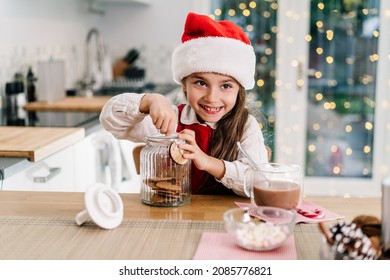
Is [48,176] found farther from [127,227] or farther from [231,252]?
[231,252]

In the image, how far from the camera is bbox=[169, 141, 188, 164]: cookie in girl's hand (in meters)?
1.28

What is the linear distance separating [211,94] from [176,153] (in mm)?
308

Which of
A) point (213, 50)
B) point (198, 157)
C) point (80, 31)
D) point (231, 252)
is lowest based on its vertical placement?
point (231, 252)

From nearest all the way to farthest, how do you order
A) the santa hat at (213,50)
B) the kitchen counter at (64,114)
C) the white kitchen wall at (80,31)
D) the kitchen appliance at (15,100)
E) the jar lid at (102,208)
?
the jar lid at (102,208) < the santa hat at (213,50) < the kitchen counter at (64,114) < the kitchen appliance at (15,100) < the white kitchen wall at (80,31)

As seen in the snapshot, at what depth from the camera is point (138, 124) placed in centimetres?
167

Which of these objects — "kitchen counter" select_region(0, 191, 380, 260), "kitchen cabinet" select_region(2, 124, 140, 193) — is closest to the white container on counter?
"kitchen cabinet" select_region(2, 124, 140, 193)

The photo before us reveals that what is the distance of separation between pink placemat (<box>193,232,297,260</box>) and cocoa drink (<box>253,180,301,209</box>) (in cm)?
12

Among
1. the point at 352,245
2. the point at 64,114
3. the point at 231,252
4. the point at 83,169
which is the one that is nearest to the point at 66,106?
the point at 64,114

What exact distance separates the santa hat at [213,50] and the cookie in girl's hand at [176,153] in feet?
1.09

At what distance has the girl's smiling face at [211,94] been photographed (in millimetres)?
1549

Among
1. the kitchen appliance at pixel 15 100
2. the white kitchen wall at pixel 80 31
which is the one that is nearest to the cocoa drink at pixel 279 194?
the kitchen appliance at pixel 15 100

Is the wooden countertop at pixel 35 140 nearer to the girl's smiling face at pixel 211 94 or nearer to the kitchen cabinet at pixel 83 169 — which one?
the kitchen cabinet at pixel 83 169

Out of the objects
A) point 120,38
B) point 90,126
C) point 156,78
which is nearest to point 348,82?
point 156,78

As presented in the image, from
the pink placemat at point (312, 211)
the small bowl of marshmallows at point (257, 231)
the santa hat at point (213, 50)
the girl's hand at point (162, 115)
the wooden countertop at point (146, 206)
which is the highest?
the santa hat at point (213, 50)
